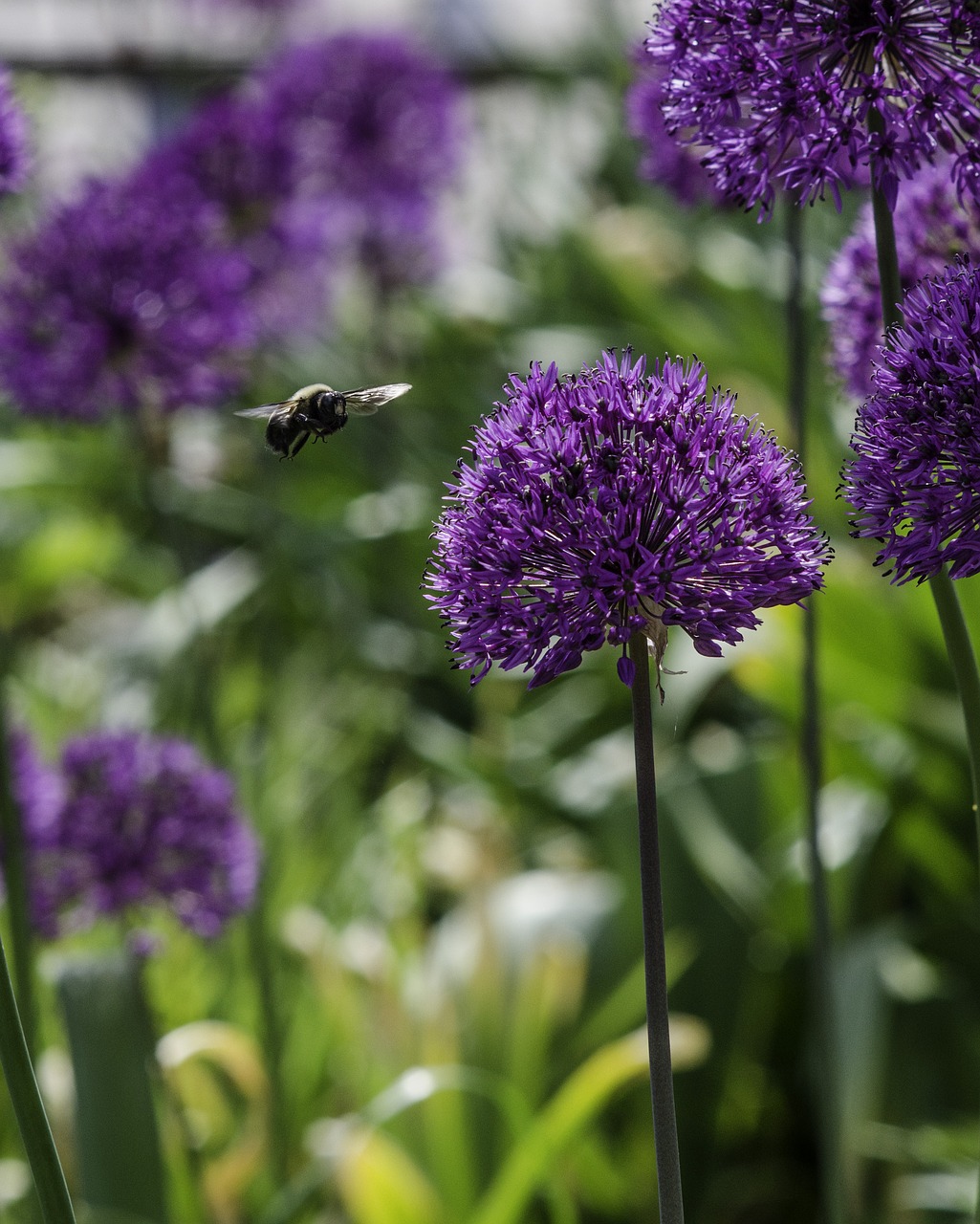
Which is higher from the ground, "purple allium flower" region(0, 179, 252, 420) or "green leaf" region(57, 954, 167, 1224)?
"purple allium flower" region(0, 179, 252, 420)

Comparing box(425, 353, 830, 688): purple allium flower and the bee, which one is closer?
box(425, 353, 830, 688): purple allium flower

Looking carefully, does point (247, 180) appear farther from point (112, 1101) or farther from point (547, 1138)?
point (547, 1138)

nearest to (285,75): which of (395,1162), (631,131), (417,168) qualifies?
(417,168)

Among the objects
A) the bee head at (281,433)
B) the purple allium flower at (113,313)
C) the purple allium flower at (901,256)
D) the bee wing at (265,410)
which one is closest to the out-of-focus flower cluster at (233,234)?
the purple allium flower at (113,313)

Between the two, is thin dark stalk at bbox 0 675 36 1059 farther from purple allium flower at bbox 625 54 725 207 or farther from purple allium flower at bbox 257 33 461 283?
purple allium flower at bbox 257 33 461 283

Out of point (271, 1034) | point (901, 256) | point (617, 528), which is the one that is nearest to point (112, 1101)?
point (271, 1034)

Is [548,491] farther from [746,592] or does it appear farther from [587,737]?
[587,737]


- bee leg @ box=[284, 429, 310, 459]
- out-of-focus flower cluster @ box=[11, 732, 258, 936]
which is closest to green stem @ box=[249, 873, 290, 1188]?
out-of-focus flower cluster @ box=[11, 732, 258, 936]
